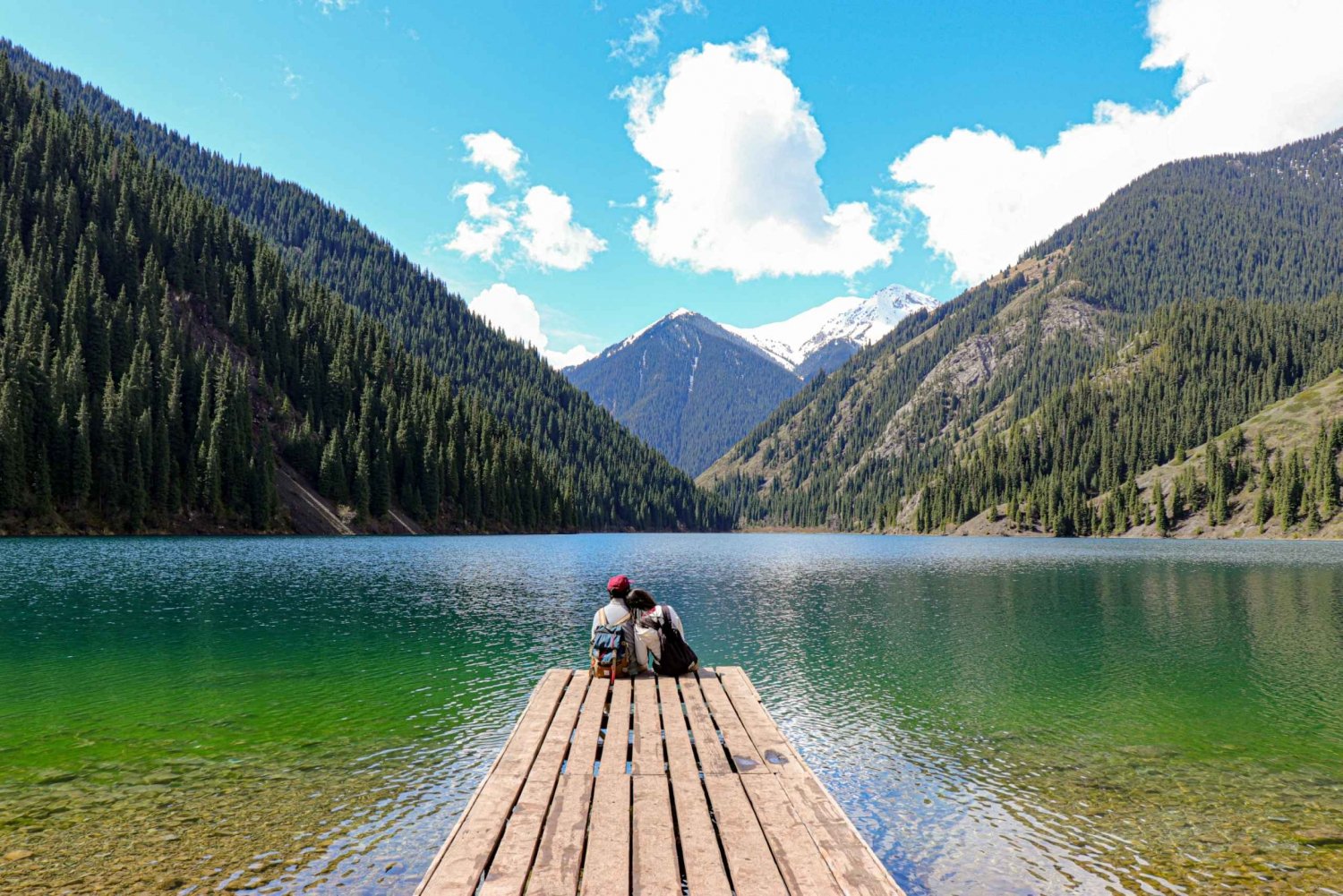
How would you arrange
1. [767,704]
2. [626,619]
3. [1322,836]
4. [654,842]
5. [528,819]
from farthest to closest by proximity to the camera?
1. [767,704]
2. [626,619]
3. [1322,836]
4. [528,819]
5. [654,842]

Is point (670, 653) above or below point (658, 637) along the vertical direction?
below

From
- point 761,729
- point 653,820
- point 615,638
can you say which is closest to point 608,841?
point 653,820

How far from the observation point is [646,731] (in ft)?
49.2

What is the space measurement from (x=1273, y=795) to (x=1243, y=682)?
48.2 ft

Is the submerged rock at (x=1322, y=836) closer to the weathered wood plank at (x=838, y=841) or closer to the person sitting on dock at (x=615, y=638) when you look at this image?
the weathered wood plank at (x=838, y=841)

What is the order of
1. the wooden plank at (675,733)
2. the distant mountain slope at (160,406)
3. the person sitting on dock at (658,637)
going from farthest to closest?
the distant mountain slope at (160,406)
the person sitting on dock at (658,637)
the wooden plank at (675,733)

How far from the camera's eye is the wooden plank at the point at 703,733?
A: 12.8 m

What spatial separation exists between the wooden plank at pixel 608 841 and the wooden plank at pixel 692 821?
0.74m

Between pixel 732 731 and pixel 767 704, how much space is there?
10.3 metres

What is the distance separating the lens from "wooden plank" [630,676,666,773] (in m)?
12.8

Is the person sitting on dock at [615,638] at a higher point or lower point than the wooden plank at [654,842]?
higher

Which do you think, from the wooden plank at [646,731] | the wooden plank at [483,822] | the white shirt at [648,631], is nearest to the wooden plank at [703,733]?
the wooden plank at [646,731]

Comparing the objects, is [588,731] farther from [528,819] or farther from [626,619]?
[626,619]

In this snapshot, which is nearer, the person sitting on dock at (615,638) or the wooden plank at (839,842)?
the wooden plank at (839,842)
